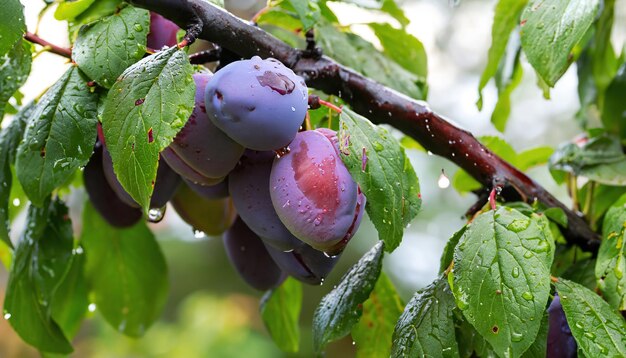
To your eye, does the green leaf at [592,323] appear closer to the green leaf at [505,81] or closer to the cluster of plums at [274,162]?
the cluster of plums at [274,162]

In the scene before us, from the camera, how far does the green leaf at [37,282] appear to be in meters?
0.62

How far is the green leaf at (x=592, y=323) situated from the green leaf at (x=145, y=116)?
10.7 inches

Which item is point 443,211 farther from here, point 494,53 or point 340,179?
point 340,179

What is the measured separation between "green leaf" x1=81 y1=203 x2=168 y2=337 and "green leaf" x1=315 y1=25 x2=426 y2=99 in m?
0.28

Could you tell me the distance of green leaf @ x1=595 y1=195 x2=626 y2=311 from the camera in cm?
49

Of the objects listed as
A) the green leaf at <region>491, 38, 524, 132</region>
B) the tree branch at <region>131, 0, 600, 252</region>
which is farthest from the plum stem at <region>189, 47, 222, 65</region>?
the green leaf at <region>491, 38, 524, 132</region>

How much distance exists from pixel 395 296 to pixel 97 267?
33 centimetres

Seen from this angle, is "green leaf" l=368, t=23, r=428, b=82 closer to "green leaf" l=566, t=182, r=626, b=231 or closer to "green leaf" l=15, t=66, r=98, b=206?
"green leaf" l=566, t=182, r=626, b=231

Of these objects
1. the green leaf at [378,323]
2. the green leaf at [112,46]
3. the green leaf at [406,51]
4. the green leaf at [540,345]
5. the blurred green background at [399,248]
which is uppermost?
the green leaf at [112,46]

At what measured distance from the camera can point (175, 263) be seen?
2682mm

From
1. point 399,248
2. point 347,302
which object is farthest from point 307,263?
point 399,248

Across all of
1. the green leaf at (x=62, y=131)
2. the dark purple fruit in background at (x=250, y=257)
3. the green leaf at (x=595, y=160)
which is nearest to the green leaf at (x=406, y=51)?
the green leaf at (x=595, y=160)

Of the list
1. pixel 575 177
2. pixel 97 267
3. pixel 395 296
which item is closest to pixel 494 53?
pixel 575 177

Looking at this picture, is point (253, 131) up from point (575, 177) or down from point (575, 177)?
up
